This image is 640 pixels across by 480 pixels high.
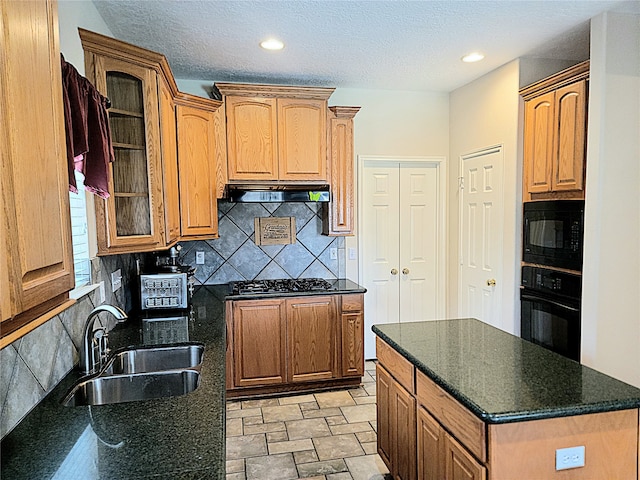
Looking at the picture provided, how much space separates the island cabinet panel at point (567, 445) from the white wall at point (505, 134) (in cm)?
199

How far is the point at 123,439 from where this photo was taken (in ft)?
4.25

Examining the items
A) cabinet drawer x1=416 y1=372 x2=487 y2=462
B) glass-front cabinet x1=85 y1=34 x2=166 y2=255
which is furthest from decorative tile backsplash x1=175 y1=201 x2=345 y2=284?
cabinet drawer x1=416 y1=372 x2=487 y2=462

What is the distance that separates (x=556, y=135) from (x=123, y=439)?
309cm

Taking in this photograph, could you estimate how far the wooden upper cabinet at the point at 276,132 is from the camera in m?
3.66

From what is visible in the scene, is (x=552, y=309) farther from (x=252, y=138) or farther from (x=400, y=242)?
(x=252, y=138)

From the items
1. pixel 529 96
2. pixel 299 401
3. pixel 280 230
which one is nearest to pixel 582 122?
pixel 529 96

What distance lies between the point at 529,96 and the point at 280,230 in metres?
2.37

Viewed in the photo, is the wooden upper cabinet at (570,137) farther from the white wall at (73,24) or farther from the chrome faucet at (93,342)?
the white wall at (73,24)

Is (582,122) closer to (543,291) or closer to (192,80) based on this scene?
(543,291)

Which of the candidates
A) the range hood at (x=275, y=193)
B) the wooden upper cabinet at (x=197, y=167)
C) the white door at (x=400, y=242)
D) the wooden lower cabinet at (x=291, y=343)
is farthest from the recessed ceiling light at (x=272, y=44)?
the wooden lower cabinet at (x=291, y=343)

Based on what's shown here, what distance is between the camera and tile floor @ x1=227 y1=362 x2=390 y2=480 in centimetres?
259

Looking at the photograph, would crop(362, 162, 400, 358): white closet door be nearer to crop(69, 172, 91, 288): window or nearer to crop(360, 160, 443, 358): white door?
crop(360, 160, 443, 358): white door

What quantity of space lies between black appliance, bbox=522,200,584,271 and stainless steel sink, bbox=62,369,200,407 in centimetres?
245

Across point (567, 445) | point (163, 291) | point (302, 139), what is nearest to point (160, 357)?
point (163, 291)
